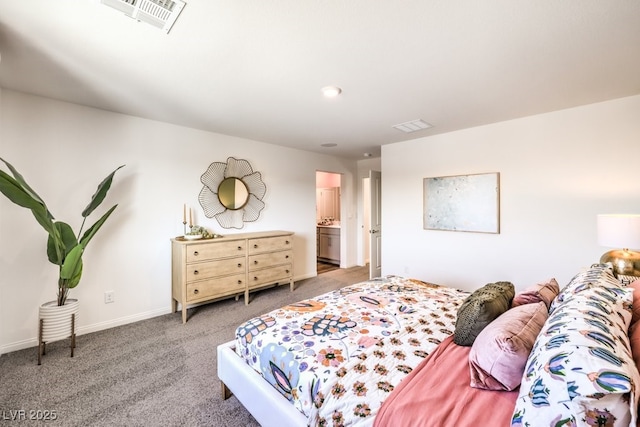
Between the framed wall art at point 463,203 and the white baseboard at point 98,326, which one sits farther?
the framed wall art at point 463,203

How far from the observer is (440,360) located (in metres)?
1.29

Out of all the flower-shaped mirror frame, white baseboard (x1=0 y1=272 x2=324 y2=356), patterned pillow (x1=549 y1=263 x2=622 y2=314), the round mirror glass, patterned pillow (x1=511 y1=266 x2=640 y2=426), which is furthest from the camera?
the round mirror glass

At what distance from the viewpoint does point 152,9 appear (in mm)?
1447

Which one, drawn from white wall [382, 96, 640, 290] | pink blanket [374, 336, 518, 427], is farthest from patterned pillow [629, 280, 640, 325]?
white wall [382, 96, 640, 290]

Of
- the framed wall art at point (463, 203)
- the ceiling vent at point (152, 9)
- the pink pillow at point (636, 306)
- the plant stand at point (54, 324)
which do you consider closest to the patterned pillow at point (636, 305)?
the pink pillow at point (636, 306)

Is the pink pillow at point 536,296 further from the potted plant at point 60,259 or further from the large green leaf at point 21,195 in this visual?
the large green leaf at point 21,195

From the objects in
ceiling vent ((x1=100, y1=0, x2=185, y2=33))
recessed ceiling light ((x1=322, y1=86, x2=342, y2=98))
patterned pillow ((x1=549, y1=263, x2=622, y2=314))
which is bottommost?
patterned pillow ((x1=549, y1=263, x2=622, y2=314))

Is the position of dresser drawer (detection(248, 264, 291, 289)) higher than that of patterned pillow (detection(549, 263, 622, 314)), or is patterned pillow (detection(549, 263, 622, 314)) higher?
patterned pillow (detection(549, 263, 622, 314))

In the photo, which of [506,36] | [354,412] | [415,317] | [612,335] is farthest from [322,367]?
[506,36]

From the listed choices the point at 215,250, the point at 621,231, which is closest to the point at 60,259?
the point at 215,250

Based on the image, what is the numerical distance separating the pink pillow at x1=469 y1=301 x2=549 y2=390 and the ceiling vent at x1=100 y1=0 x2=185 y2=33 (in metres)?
2.19

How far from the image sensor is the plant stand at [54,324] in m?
2.28

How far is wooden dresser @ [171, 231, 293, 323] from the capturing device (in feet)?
10.2

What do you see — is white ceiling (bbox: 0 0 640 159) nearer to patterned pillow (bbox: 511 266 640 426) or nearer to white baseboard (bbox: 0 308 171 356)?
patterned pillow (bbox: 511 266 640 426)
